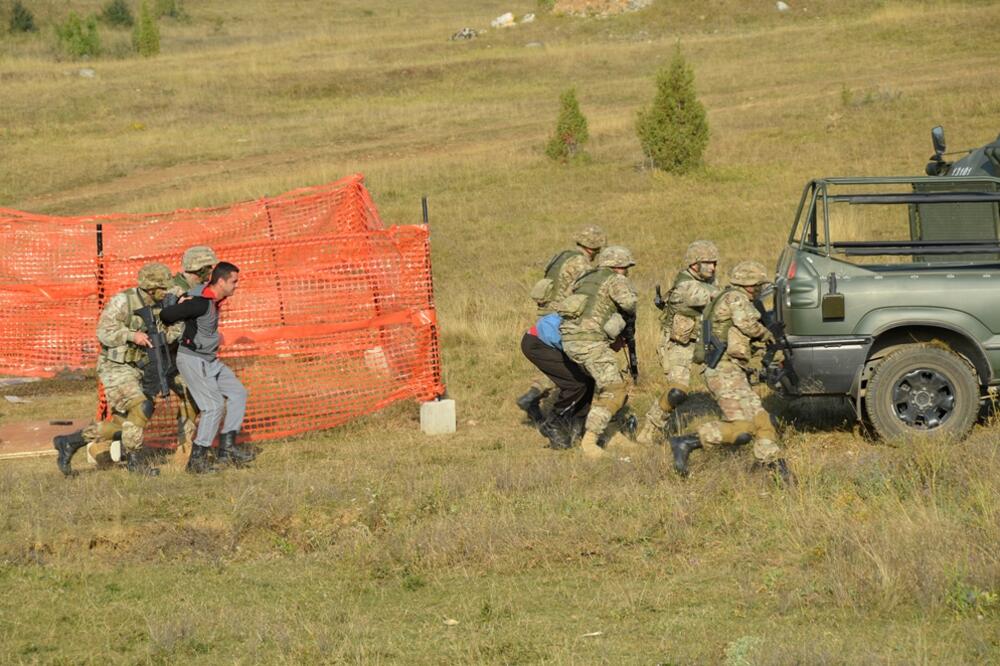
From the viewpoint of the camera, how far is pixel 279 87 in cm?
3781

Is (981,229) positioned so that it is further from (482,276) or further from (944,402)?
(482,276)

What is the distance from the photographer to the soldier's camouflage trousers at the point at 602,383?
948cm

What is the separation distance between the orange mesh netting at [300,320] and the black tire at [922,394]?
3872 millimetres

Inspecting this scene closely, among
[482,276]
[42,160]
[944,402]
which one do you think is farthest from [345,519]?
[42,160]

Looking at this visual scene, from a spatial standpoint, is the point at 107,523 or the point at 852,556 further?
the point at 107,523

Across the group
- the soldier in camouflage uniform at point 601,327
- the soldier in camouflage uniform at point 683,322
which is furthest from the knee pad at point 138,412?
the soldier in camouflage uniform at point 683,322

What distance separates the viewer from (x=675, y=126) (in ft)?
75.3

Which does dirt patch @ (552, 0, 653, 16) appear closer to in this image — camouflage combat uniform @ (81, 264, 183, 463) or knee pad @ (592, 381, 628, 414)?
knee pad @ (592, 381, 628, 414)

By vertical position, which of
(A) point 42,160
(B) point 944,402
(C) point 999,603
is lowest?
(C) point 999,603

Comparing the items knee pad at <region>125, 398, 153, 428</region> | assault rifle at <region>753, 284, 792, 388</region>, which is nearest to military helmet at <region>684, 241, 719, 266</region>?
assault rifle at <region>753, 284, 792, 388</region>

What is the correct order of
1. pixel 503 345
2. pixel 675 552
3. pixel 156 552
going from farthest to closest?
pixel 503 345
pixel 156 552
pixel 675 552

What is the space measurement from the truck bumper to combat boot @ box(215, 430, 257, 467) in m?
4.02

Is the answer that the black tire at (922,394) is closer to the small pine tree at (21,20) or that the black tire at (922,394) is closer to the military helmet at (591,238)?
the military helmet at (591,238)

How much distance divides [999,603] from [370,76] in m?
34.5
